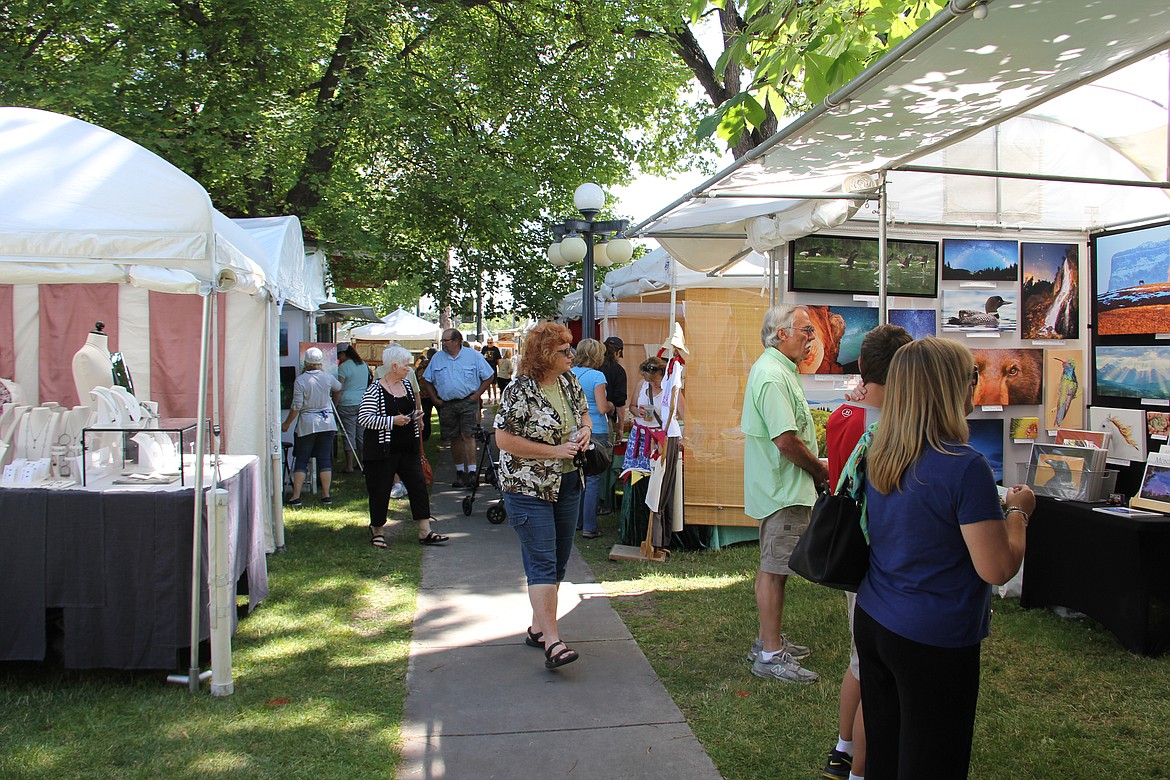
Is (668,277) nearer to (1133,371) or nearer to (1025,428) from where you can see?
(1025,428)

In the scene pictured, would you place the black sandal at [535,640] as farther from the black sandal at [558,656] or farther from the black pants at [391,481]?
the black pants at [391,481]

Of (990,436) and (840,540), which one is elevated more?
(990,436)

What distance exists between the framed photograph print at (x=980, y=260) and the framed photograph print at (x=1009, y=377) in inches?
19.9

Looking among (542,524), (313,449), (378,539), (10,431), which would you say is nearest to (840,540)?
(542,524)

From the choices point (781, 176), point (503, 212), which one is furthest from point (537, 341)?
point (503, 212)

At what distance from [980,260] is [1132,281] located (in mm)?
890

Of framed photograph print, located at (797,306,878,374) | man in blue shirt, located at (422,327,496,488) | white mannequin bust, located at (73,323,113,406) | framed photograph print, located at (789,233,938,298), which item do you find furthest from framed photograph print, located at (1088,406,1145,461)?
man in blue shirt, located at (422,327,496,488)

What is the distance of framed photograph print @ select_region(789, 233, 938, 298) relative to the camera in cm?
576

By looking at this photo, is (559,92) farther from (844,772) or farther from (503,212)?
(844,772)

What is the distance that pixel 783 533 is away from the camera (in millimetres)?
4344

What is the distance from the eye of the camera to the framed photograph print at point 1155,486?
184 inches

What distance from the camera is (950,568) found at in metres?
2.30

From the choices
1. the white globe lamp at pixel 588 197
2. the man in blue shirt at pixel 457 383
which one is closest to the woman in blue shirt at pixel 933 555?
the white globe lamp at pixel 588 197

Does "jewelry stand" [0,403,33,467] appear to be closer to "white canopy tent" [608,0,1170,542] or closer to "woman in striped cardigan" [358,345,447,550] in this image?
"woman in striped cardigan" [358,345,447,550]
